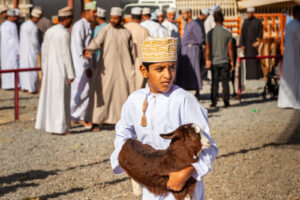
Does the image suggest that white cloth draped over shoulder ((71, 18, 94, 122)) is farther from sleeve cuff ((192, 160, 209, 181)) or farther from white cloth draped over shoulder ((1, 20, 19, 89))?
sleeve cuff ((192, 160, 209, 181))

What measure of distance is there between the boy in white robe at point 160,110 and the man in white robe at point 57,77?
571 cm

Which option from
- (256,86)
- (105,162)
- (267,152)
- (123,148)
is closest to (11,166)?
(105,162)

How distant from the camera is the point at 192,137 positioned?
2.14 m

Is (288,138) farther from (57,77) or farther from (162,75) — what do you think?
(162,75)

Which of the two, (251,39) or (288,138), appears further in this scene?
(251,39)

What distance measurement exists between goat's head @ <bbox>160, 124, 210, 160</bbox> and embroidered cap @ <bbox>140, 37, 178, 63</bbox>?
38 centimetres

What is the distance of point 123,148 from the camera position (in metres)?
2.35

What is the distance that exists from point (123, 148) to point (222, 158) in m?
4.39

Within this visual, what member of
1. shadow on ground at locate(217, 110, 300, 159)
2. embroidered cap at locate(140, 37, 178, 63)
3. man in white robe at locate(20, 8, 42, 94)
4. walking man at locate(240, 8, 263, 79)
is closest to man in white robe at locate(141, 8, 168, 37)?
shadow on ground at locate(217, 110, 300, 159)

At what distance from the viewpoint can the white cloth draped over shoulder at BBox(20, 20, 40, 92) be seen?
45.8ft

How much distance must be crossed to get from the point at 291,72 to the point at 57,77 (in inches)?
192

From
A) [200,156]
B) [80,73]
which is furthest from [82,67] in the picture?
[200,156]

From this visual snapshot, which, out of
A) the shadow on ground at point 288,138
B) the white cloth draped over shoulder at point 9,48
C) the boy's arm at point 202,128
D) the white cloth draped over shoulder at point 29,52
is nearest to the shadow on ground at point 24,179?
the shadow on ground at point 288,138

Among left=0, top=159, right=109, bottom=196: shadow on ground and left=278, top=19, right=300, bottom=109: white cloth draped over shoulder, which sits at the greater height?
left=278, top=19, right=300, bottom=109: white cloth draped over shoulder
